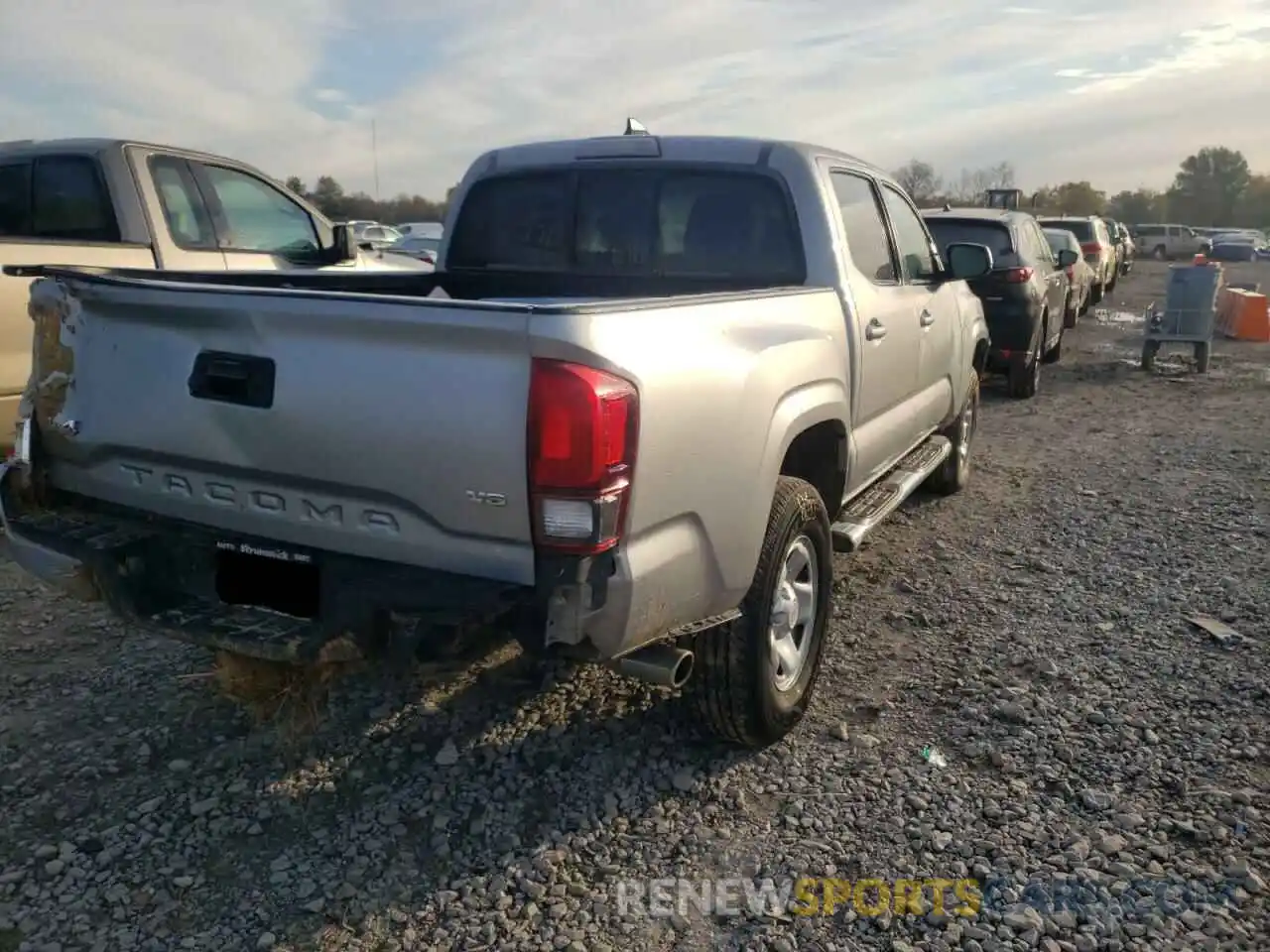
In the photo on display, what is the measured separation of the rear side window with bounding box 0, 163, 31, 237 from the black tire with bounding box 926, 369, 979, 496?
5909 millimetres

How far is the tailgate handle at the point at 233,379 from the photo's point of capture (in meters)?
2.59

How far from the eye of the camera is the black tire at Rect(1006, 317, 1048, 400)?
10.4 m

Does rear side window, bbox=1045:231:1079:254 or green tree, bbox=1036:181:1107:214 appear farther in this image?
green tree, bbox=1036:181:1107:214

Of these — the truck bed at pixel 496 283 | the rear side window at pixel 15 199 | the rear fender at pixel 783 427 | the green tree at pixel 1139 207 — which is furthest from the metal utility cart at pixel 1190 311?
the green tree at pixel 1139 207

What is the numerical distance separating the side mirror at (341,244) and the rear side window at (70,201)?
157cm

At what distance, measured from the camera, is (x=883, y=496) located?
4633mm

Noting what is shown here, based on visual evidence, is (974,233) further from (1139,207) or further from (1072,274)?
(1139,207)

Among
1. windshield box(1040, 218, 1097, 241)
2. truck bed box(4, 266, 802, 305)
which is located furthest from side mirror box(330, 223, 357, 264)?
windshield box(1040, 218, 1097, 241)

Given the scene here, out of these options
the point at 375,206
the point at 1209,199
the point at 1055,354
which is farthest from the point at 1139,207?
the point at 1055,354

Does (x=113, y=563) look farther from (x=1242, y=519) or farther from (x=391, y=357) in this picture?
(x=1242, y=519)

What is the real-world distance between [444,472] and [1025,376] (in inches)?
367

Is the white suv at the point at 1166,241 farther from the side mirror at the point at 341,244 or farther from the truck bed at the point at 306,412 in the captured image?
the truck bed at the point at 306,412

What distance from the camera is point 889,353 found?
4422mm

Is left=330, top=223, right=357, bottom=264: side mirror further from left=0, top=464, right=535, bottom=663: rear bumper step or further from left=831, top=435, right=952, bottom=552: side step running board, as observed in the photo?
left=0, top=464, right=535, bottom=663: rear bumper step
